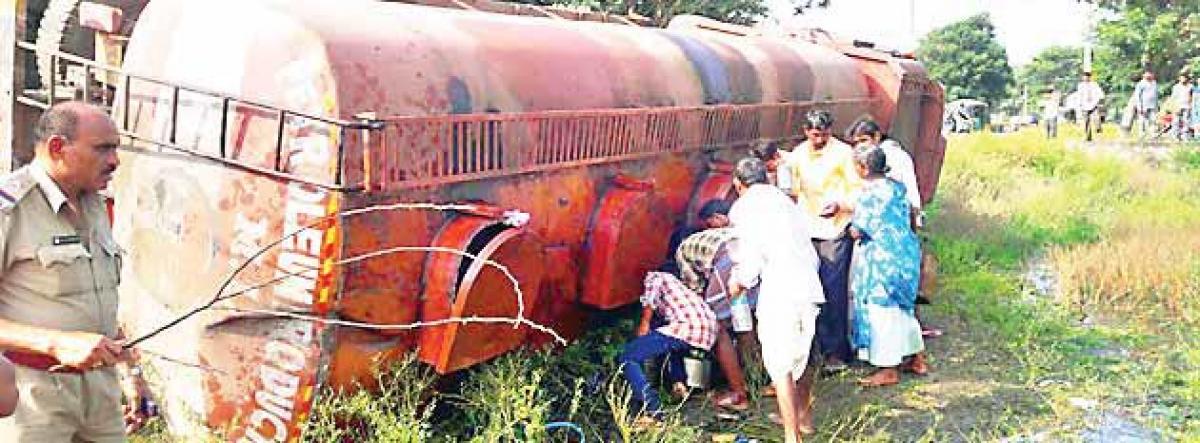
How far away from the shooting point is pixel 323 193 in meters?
3.30

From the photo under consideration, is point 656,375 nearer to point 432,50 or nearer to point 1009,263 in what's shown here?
point 432,50

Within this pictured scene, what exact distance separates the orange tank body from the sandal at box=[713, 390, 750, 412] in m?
1.09

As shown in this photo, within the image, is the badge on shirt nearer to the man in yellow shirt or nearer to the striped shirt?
the striped shirt

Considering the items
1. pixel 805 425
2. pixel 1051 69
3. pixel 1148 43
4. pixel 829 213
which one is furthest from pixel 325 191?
pixel 1051 69

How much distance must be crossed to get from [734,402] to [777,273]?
760 millimetres

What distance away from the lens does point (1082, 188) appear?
Answer: 1309 cm

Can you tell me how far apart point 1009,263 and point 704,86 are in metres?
4.71

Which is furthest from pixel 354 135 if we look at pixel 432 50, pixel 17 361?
pixel 17 361

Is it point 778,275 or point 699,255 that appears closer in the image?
point 778,275

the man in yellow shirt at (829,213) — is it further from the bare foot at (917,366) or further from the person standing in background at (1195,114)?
the person standing in background at (1195,114)

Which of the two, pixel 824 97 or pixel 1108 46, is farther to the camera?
pixel 1108 46

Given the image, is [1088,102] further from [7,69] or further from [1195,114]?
[7,69]

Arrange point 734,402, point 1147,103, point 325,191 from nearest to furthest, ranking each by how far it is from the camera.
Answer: point 325,191, point 734,402, point 1147,103

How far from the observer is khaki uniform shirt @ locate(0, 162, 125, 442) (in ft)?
8.36
